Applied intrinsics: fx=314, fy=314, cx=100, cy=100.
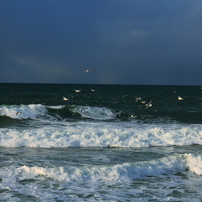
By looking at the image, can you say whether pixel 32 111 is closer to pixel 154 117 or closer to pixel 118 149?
pixel 154 117

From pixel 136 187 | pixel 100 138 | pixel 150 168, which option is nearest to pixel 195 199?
pixel 136 187

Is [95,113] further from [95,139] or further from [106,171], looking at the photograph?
[106,171]

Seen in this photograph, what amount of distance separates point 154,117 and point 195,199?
64.7 ft

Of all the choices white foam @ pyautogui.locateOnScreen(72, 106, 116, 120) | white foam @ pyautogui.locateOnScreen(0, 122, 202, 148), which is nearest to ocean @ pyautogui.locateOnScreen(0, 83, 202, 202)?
white foam @ pyautogui.locateOnScreen(0, 122, 202, 148)

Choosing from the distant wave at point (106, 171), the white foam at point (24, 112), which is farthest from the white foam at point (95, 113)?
the distant wave at point (106, 171)

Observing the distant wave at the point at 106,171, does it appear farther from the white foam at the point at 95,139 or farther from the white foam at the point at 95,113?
the white foam at the point at 95,113

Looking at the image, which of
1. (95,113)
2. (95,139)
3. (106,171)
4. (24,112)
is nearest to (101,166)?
(106,171)

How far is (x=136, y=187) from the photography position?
8539 millimetres

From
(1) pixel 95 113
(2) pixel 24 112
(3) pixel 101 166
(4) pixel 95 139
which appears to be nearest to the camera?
(3) pixel 101 166

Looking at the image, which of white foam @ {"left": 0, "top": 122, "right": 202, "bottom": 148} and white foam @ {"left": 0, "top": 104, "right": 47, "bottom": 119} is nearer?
white foam @ {"left": 0, "top": 122, "right": 202, "bottom": 148}

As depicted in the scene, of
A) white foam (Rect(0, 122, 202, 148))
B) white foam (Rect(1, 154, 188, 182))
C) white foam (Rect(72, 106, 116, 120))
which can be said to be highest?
white foam (Rect(72, 106, 116, 120))

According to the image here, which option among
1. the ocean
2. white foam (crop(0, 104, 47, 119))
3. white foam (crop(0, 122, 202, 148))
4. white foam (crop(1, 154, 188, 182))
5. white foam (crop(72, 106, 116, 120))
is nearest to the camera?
the ocean

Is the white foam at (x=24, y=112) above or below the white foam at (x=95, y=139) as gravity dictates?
above

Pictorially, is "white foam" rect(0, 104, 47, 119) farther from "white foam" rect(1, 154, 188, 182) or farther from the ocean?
"white foam" rect(1, 154, 188, 182)
